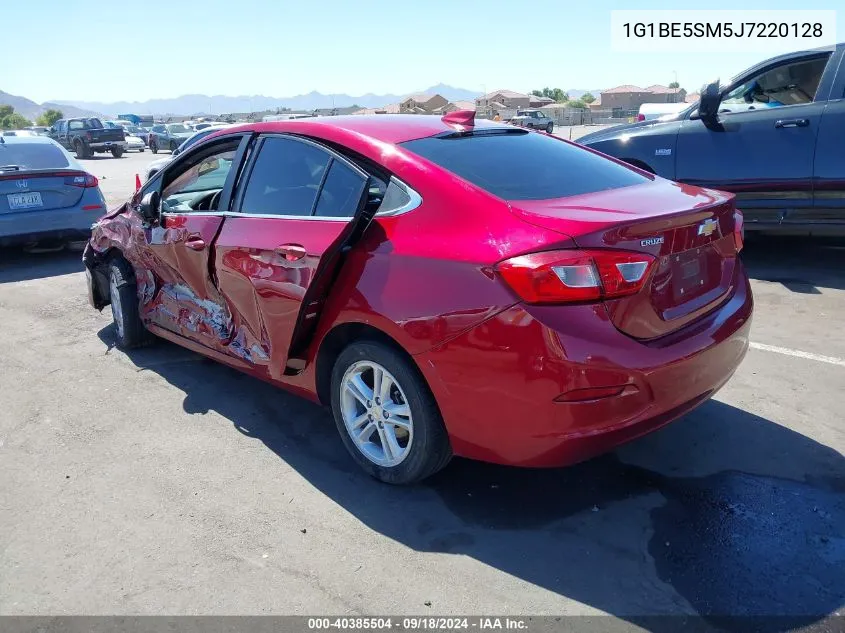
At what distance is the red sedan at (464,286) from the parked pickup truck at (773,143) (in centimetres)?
333

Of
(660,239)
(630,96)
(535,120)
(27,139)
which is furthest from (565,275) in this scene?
(630,96)

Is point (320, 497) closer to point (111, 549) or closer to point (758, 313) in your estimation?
point (111, 549)

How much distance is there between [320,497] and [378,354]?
771 millimetres

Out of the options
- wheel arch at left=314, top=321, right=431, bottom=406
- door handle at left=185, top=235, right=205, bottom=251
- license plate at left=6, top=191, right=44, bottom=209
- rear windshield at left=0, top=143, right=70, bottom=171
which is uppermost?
rear windshield at left=0, top=143, right=70, bottom=171

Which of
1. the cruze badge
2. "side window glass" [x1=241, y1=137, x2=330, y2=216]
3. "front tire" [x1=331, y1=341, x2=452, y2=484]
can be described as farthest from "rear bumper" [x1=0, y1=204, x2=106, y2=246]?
the cruze badge

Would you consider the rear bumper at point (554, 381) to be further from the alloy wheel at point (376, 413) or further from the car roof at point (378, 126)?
the car roof at point (378, 126)

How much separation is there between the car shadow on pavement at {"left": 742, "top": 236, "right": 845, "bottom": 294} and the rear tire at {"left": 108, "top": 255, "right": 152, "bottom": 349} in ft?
17.7

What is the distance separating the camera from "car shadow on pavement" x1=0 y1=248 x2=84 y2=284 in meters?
8.15

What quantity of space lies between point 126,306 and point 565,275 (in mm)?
3769

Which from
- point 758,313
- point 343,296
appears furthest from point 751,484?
point 758,313

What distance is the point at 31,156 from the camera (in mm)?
8508

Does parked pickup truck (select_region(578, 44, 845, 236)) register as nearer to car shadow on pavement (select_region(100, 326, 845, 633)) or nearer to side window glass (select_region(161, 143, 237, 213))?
car shadow on pavement (select_region(100, 326, 845, 633))

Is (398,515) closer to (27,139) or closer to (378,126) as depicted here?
(378,126)

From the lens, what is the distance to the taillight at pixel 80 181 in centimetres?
860
